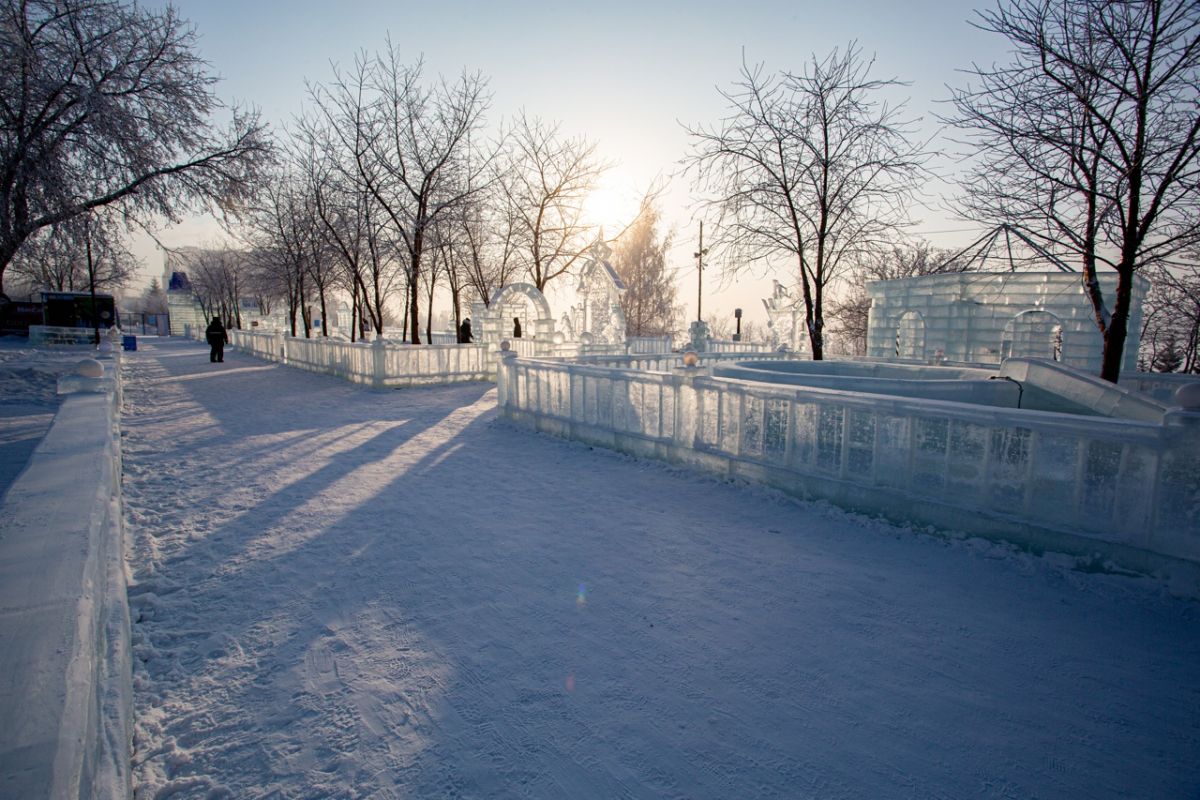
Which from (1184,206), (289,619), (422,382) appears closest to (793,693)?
(289,619)

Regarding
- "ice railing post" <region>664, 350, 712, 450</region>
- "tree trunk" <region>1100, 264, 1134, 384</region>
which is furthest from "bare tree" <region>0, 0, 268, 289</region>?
"tree trunk" <region>1100, 264, 1134, 384</region>

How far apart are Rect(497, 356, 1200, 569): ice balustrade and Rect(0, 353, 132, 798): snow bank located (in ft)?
16.6

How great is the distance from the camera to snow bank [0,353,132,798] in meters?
1.19

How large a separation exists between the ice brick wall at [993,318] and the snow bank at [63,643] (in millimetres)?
15956

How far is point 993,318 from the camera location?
15664mm

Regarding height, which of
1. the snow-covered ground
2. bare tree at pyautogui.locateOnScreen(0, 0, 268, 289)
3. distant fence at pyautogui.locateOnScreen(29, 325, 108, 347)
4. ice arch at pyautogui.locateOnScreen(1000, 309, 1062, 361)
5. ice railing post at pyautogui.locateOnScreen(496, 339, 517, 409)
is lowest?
the snow-covered ground

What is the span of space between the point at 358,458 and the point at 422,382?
28.7 ft

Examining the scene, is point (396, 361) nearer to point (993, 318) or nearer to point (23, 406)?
point (23, 406)

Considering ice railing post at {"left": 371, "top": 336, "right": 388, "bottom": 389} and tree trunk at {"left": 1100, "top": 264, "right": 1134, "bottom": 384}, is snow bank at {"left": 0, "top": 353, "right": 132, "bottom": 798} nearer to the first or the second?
tree trunk at {"left": 1100, "top": 264, "right": 1134, "bottom": 384}

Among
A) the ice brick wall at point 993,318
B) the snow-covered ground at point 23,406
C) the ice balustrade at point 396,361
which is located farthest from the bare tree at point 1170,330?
the snow-covered ground at point 23,406

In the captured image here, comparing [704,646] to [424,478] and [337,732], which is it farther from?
[424,478]

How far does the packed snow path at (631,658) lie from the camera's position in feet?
6.75

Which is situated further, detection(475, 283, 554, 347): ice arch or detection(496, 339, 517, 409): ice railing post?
detection(475, 283, 554, 347): ice arch

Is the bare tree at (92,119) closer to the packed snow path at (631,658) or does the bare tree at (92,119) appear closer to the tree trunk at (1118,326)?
the packed snow path at (631,658)
